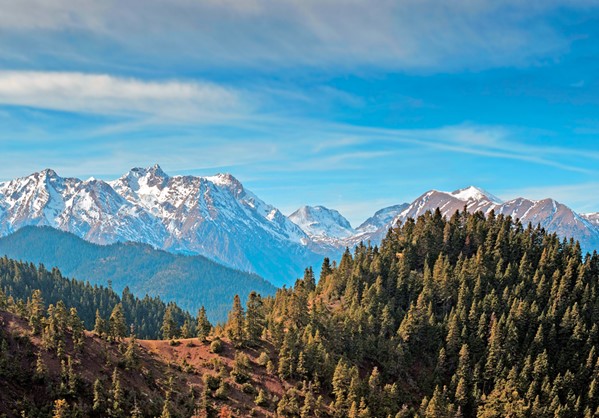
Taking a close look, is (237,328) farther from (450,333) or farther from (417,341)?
(450,333)

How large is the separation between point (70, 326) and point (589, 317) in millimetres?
157045

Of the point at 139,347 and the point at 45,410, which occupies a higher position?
the point at 139,347

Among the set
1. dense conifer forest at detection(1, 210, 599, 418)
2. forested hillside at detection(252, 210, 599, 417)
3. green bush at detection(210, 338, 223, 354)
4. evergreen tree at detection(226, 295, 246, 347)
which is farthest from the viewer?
evergreen tree at detection(226, 295, 246, 347)

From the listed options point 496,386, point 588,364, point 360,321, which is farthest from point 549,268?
point 360,321

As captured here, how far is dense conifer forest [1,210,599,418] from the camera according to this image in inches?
5005

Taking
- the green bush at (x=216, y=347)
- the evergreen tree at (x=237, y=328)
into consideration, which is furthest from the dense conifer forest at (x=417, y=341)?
the evergreen tree at (x=237, y=328)

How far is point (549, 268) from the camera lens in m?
182

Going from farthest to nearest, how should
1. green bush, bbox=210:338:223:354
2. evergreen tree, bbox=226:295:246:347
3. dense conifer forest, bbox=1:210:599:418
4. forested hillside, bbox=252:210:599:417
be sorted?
1. evergreen tree, bbox=226:295:246:347
2. green bush, bbox=210:338:223:354
3. forested hillside, bbox=252:210:599:417
4. dense conifer forest, bbox=1:210:599:418

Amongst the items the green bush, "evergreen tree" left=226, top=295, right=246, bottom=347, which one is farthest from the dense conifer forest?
"evergreen tree" left=226, top=295, right=246, bottom=347

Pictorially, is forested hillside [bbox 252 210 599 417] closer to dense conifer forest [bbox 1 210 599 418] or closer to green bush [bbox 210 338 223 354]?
dense conifer forest [bbox 1 210 599 418]

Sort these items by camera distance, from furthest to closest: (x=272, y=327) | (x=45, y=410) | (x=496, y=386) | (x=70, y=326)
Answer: (x=272, y=327), (x=496, y=386), (x=70, y=326), (x=45, y=410)

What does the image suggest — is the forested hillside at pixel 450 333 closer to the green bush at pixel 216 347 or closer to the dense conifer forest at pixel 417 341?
the dense conifer forest at pixel 417 341

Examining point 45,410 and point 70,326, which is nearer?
point 45,410

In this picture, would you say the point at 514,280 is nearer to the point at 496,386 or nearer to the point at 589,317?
the point at 589,317
